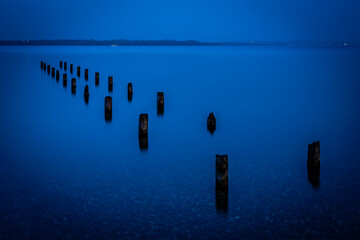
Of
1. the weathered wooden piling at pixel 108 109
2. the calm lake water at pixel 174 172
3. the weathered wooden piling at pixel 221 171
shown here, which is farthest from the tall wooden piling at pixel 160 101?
the weathered wooden piling at pixel 221 171

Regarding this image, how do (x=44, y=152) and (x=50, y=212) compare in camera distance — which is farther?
(x=44, y=152)

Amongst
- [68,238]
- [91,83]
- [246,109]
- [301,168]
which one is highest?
[91,83]

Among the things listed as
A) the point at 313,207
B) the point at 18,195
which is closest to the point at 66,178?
the point at 18,195

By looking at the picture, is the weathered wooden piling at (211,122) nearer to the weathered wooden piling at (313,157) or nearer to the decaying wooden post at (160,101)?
the decaying wooden post at (160,101)

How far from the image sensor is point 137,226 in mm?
8602

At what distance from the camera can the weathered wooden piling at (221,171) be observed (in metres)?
9.69

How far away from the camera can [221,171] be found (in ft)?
32.6

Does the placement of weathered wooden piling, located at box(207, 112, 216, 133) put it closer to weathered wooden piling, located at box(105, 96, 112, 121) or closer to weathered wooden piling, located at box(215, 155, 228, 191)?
weathered wooden piling, located at box(105, 96, 112, 121)

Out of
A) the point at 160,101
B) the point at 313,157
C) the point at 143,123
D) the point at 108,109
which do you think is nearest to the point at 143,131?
the point at 143,123

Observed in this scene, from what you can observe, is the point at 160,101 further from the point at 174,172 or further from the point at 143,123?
the point at 174,172

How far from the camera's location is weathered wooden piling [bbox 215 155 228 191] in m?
9.69

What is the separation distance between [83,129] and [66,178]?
6790 millimetres

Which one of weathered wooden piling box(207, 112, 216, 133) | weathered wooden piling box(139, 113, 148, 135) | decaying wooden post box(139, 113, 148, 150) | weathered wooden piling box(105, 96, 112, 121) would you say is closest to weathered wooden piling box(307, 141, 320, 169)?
decaying wooden post box(139, 113, 148, 150)

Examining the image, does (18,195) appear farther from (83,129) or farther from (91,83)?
(91,83)
